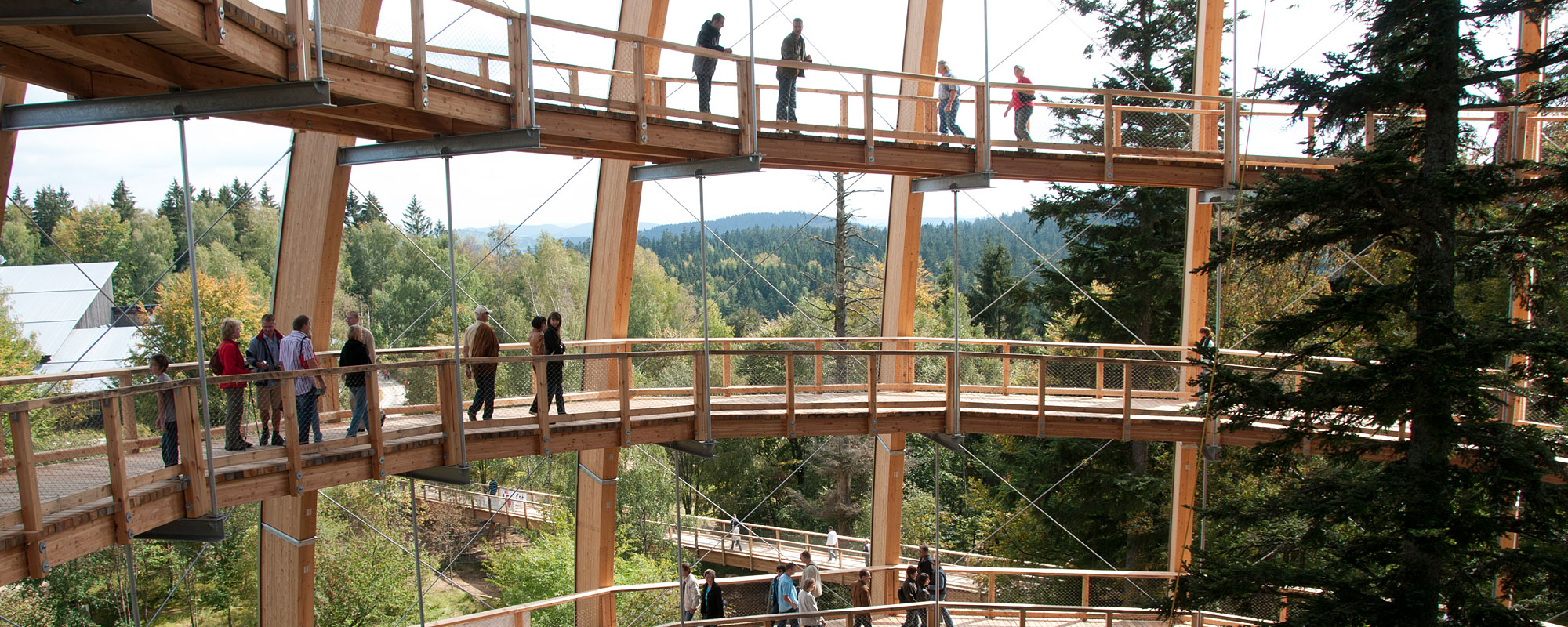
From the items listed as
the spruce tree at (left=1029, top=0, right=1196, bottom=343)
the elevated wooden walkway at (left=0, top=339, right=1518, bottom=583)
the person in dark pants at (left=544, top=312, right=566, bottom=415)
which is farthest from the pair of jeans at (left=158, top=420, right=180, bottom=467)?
the spruce tree at (left=1029, top=0, right=1196, bottom=343)

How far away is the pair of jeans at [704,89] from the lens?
10602 millimetres

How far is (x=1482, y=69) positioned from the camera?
712 cm

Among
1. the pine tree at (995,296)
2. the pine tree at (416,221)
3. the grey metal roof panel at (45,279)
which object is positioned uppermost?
the pine tree at (416,221)

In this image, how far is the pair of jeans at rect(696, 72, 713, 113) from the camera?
10.6 meters

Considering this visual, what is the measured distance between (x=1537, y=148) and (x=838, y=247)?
1645 cm

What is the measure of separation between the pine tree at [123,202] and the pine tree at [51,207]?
76 centimetres

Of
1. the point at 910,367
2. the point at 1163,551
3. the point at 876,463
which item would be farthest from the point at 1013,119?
the point at 1163,551

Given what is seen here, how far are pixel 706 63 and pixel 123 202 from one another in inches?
723

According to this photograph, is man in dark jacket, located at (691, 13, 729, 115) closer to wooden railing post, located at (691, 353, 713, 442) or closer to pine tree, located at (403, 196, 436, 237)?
wooden railing post, located at (691, 353, 713, 442)

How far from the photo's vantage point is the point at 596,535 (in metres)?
12.2

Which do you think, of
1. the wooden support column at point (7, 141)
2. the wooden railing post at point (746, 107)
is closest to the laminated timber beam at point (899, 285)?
the wooden railing post at point (746, 107)

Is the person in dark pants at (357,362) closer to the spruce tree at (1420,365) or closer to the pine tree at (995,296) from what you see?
the spruce tree at (1420,365)

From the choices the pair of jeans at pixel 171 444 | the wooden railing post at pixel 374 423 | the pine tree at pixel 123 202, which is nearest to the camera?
the pair of jeans at pixel 171 444

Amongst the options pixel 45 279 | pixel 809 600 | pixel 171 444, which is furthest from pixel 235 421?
pixel 45 279
